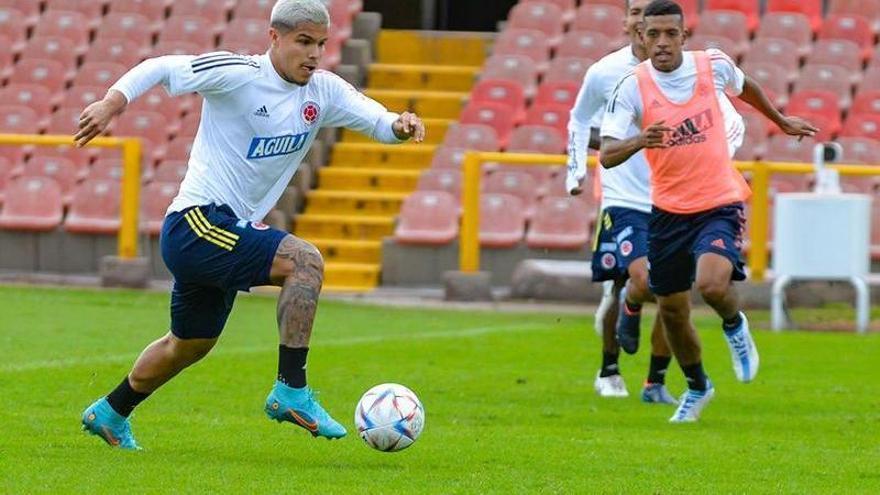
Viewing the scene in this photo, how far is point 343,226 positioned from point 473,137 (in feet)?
6.01

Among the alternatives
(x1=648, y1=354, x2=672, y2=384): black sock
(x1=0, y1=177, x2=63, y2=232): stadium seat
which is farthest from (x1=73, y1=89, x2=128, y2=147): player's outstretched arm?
(x1=0, y1=177, x2=63, y2=232): stadium seat

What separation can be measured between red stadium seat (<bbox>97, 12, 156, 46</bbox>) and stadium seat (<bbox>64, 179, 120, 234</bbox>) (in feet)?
13.4

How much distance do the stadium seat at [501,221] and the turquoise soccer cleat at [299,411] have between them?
12.2 meters

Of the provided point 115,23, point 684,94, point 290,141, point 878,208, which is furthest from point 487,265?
point 290,141

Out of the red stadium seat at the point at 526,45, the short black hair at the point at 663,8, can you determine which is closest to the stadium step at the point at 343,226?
the red stadium seat at the point at 526,45

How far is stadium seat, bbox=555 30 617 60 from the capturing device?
76.3 feet

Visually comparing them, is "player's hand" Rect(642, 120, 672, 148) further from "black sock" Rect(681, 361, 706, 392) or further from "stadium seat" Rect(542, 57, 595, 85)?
"stadium seat" Rect(542, 57, 595, 85)

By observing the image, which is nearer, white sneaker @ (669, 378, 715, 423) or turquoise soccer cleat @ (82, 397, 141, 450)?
turquoise soccer cleat @ (82, 397, 141, 450)

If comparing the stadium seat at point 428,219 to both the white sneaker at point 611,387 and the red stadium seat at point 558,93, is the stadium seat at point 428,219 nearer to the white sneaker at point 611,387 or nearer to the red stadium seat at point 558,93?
the red stadium seat at point 558,93

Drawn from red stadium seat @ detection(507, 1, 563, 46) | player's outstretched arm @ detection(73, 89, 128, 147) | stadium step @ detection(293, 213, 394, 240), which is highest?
player's outstretched arm @ detection(73, 89, 128, 147)

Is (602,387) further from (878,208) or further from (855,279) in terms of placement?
(878,208)

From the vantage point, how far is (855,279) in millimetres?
17766

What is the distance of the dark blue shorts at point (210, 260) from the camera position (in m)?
8.30

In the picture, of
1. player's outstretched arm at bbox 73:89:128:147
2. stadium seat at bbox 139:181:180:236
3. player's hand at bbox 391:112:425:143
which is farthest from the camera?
stadium seat at bbox 139:181:180:236
